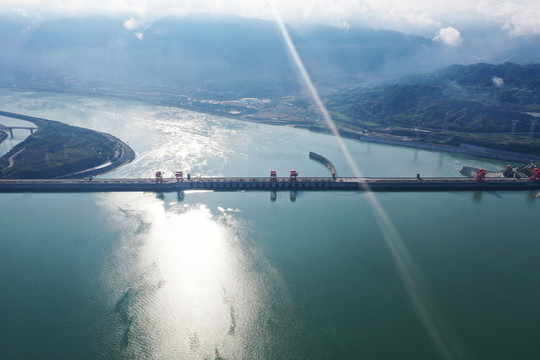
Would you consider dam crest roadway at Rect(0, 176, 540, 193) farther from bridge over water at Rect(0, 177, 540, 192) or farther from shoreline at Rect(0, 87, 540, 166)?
shoreline at Rect(0, 87, 540, 166)

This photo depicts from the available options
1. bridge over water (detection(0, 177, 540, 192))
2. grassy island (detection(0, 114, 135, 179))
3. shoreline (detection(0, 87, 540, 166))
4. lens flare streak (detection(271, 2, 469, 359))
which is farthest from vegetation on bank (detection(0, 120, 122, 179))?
lens flare streak (detection(271, 2, 469, 359))

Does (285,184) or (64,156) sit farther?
(64,156)

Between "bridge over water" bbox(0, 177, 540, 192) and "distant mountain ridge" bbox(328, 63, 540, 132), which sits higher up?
"distant mountain ridge" bbox(328, 63, 540, 132)

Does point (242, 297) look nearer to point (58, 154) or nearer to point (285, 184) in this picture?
point (285, 184)

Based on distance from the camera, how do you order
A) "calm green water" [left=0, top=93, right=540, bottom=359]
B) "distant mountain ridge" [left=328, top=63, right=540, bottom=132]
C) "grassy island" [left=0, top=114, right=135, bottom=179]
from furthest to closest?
"distant mountain ridge" [left=328, top=63, right=540, bottom=132] → "grassy island" [left=0, top=114, right=135, bottom=179] → "calm green water" [left=0, top=93, right=540, bottom=359]

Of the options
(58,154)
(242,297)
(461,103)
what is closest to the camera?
(242,297)

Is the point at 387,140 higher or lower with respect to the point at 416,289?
higher

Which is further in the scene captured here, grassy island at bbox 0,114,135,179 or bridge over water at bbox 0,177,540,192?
grassy island at bbox 0,114,135,179

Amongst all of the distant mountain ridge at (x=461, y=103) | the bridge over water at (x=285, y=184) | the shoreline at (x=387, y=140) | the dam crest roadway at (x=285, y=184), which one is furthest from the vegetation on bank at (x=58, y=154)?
the distant mountain ridge at (x=461, y=103)

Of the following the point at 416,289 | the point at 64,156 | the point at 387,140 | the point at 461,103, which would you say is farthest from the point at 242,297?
the point at 461,103

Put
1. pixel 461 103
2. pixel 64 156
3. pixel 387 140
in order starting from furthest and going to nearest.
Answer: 1. pixel 461 103
2. pixel 387 140
3. pixel 64 156
